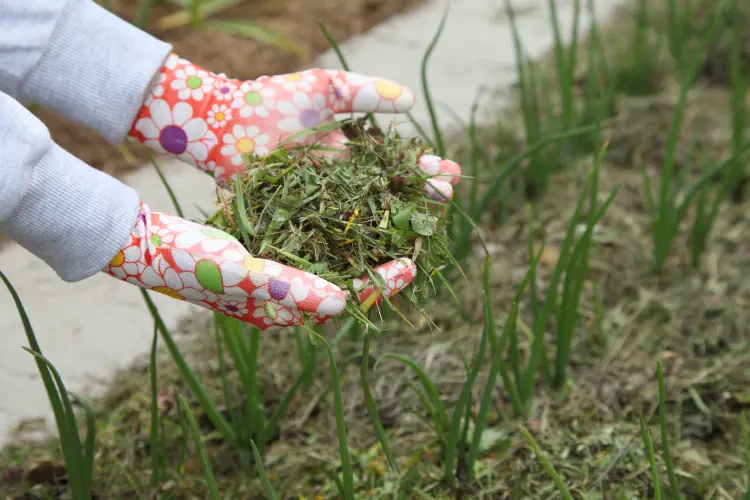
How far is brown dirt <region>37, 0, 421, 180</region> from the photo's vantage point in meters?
2.09

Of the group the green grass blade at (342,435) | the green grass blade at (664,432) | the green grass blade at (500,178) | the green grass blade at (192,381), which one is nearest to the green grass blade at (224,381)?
the green grass blade at (192,381)

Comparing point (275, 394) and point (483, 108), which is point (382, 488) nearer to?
point (275, 394)

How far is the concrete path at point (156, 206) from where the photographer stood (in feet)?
5.00

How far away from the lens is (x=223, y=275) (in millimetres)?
954

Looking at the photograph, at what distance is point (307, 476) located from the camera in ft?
4.24

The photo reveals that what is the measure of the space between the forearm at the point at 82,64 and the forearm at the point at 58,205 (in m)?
0.18

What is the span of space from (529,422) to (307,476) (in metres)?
0.39

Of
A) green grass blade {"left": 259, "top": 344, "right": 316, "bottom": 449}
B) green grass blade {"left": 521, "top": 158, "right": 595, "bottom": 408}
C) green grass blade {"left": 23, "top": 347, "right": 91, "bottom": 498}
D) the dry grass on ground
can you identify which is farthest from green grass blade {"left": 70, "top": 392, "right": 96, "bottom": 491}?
green grass blade {"left": 521, "top": 158, "right": 595, "bottom": 408}

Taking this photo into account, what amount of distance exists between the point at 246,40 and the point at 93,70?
1430 mm

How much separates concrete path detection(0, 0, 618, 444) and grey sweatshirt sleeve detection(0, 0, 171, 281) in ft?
0.60

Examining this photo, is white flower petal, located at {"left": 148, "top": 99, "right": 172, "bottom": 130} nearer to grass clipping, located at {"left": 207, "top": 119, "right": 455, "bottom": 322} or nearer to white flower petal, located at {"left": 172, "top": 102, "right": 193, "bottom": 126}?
white flower petal, located at {"left": 172, "top": 102, "right": 193, "bottom": 126}

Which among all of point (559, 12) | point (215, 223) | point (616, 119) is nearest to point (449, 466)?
point (215, 223)

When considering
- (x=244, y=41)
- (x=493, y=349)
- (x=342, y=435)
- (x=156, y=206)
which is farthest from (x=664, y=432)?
(x=244, y=41)

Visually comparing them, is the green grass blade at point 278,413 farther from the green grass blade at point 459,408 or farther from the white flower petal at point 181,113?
the white flower petal at point 181,113
